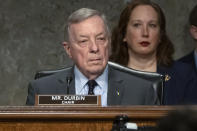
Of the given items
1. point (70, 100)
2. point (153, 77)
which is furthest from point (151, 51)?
point (70, 100)

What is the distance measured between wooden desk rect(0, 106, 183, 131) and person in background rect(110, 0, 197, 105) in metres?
1.27

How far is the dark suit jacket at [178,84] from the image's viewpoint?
2773 millimetres

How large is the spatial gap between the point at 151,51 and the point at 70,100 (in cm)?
130

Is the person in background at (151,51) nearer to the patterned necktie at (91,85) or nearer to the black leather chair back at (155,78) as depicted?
the black leather chair back at (155,78)

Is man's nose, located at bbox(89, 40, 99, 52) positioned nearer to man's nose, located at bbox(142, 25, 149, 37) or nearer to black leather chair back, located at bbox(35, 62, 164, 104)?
black leather chair back, located at bbox(35, 62, 164, 104)

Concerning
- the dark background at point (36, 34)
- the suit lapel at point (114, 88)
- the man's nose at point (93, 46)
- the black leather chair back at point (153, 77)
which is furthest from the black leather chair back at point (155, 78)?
the dark background at point (36, 34)

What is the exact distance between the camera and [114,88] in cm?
198

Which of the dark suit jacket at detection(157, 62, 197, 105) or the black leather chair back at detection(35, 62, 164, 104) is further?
the dark suit jacket at detection(157, 62, 197, 105)

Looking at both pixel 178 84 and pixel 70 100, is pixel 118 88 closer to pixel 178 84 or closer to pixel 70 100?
pixel 70 100

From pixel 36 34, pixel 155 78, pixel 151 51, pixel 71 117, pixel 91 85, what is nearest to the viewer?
pixel 71 117

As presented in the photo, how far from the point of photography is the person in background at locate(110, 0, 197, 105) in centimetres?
277

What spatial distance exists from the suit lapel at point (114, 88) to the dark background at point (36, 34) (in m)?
1.75

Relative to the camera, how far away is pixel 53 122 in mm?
1504

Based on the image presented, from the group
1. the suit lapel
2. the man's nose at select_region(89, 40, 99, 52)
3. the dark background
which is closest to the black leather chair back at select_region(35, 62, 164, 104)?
the suit lapel
